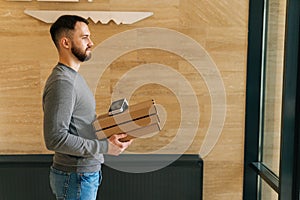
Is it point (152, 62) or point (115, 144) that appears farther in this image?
point (152, 62)

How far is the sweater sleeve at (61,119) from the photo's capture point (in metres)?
1.76

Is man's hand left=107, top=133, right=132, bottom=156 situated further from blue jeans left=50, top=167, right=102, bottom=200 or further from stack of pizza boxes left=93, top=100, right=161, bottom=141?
blue jeans left=50, top=167, right=102, bottom=200

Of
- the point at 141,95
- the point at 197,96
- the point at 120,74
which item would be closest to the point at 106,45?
the point at 120,74

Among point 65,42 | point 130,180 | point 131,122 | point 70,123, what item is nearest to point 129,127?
point 131,122

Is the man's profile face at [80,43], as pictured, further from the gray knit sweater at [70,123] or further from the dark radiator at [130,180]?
the dark radiator at [130,180]

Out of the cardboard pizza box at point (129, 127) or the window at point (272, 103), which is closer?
the cardboard pizza box at point (129, 127)

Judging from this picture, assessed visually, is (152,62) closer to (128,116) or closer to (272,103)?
(272,103)

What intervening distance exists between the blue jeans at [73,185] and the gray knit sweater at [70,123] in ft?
0.09

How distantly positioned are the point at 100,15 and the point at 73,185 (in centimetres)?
116

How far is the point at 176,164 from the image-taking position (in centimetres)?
269

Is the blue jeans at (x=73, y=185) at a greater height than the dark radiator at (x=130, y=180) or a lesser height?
greater

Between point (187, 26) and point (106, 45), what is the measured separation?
53cm

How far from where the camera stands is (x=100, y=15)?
8.64 ft

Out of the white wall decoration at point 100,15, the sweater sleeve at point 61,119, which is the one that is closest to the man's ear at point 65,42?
the sweater sleeve at point 61,119
